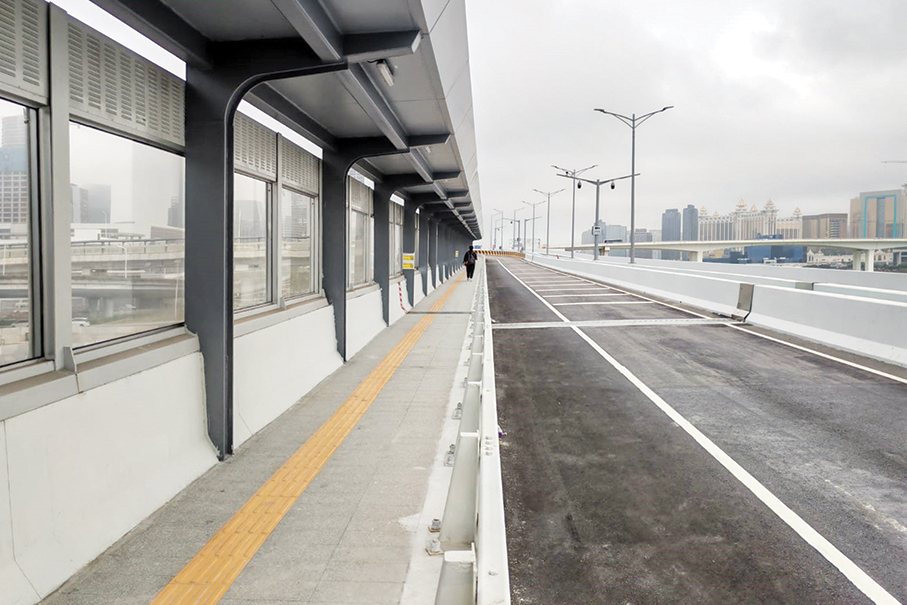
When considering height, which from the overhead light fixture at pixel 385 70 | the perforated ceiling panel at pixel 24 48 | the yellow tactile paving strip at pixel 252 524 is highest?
the overhead light fixture at pixel 385 70

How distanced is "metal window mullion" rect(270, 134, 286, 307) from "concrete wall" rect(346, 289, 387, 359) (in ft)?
9.68

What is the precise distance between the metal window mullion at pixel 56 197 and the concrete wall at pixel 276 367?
255 cm

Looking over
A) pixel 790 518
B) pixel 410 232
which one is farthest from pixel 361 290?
pixel 790 518

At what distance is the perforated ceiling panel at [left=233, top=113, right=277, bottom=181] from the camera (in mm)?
7702

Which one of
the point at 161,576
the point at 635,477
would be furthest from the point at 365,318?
the point at 161,576

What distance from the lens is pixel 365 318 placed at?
14.5 meters

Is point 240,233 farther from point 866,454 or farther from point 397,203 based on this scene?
point 397,203

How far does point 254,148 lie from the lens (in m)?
8.23

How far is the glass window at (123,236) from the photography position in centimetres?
502

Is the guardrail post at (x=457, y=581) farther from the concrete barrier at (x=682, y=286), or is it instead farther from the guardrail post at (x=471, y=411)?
the concrete barrier at (x=682, y=286)

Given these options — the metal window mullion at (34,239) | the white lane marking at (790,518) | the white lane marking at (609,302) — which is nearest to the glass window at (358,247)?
the white lane marking at (609,302)

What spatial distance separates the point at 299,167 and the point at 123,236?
4.91 metres

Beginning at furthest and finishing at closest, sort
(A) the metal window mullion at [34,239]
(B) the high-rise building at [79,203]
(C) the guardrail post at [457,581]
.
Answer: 1. (B) the high-rise building at [79,203]
2. (A) the metal window mullion at [34,239]
3. (C) the guardrail post at [457,581]

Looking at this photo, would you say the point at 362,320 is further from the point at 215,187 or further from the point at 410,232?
the point at 410,232
